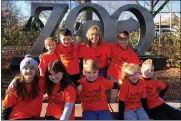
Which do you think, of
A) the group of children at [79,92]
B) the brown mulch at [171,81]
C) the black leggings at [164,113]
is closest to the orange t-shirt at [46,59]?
the group of children at [79,92]

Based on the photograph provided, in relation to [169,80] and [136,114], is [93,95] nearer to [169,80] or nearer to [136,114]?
[136,114]

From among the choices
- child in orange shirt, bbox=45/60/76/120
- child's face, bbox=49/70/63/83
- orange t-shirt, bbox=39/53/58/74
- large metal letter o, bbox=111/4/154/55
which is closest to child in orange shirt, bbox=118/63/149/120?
child in orange shirt, bbox=45/60/76/120

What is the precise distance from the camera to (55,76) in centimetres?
394

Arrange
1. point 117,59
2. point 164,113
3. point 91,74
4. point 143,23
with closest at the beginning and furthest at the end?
point 91,74
point 164,113
point 117,59
point 143,23

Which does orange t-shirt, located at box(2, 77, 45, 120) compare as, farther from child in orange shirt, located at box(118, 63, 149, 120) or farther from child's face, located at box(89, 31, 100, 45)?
child's face, located at box(89, 31, 100, 45)

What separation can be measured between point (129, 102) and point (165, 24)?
89.0 ft

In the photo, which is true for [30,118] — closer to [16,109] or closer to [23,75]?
[16,109]

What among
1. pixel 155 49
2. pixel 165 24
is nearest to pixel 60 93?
pixel 155 49

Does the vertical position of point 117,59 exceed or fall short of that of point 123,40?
it falls short

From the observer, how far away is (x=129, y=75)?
4.38 metres

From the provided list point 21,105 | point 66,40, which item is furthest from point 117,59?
point 21,105

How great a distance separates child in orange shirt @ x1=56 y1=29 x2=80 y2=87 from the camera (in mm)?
5227

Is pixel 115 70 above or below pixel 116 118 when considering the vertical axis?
above

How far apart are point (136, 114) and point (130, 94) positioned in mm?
283
